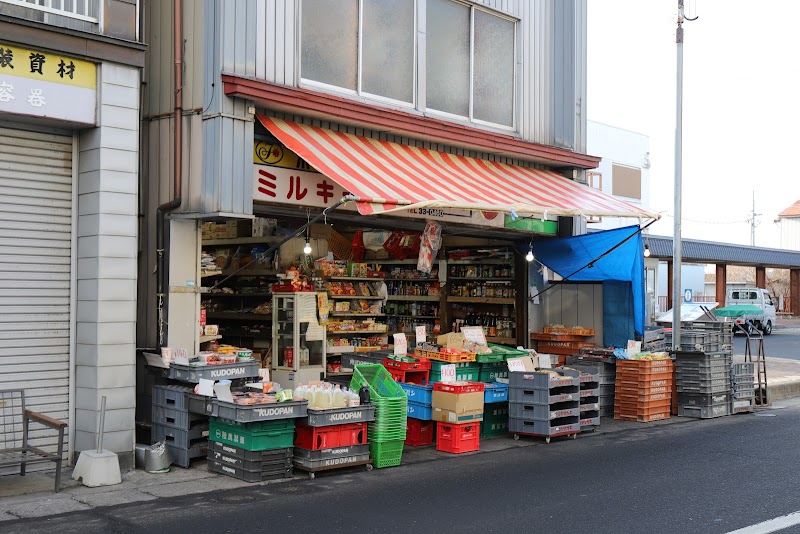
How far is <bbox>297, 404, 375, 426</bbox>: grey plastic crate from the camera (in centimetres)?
945

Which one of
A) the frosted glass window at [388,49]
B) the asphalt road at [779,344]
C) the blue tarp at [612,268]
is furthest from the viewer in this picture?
the asphalt road at [779,344]

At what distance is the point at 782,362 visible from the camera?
24.9 m

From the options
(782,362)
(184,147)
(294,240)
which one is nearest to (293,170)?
(184,147)

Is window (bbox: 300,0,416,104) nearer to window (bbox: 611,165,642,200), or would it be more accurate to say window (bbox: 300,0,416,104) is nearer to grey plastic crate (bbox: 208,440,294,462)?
grey plastic crate (bbox: 208,440,294,462)

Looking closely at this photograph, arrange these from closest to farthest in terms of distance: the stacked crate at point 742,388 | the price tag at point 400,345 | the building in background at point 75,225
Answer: the building in background at point 75,225
the price tag at point 400,345
the stacked crate at point 742,388

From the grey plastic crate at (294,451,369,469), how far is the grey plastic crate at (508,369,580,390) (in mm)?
3199

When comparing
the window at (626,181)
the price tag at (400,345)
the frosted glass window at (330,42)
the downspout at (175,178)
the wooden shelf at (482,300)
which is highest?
the window at (626,181)

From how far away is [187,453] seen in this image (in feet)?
32.4

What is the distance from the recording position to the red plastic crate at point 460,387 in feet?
37.4

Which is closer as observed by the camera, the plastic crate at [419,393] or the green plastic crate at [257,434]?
the green plastic crate at [257,434]

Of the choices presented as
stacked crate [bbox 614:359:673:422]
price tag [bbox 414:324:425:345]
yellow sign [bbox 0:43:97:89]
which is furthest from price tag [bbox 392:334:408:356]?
yellow sign [bbox 0:43:97:89]

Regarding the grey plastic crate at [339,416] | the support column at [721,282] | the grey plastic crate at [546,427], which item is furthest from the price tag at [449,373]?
the support column at [721,282]

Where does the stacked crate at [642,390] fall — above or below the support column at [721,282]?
below

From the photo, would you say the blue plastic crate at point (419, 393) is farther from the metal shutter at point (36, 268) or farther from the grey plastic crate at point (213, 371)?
the metal shutter at point (36, 268)
